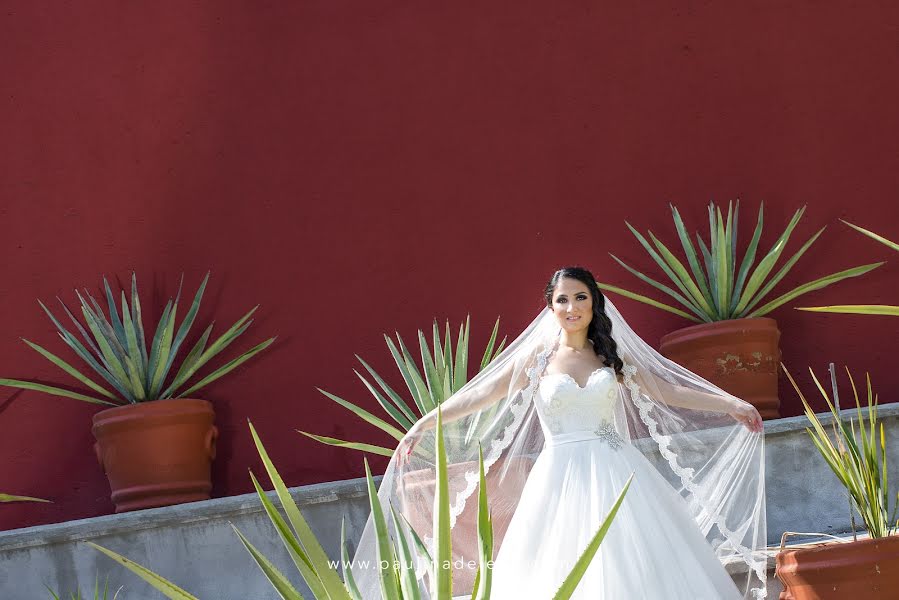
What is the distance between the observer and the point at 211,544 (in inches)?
167

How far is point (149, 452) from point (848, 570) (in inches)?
111

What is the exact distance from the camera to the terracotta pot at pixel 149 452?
4.64 meters

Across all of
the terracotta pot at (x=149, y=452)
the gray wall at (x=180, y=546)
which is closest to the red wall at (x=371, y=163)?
the terracotta pot at (x=149, y=452)

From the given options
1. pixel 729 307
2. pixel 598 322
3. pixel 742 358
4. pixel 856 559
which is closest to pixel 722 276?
pixel 729 307

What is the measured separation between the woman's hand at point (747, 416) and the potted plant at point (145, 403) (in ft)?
7.32

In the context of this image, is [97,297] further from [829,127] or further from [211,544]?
[829,127]

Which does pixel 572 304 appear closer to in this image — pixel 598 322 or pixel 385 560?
pixel 598 322

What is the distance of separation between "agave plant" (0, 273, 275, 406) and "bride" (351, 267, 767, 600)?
1455 mm

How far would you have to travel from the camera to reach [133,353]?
4.71m

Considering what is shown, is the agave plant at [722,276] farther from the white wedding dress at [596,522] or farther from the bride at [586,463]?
the white wedding dress at [596,522]

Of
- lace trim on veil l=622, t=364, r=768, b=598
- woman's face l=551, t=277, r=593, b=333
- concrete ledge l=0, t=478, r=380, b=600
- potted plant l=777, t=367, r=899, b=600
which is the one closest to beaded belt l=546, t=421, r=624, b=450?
lace trim on veil l=622, t=364, r=768, b=598

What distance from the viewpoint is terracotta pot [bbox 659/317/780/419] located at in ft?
14.7

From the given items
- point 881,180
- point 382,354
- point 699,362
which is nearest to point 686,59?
point 881,180

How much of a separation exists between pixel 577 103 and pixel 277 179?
1375 mm
